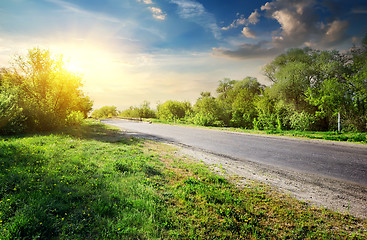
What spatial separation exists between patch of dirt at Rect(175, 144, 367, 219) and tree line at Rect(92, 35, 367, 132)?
583 inches

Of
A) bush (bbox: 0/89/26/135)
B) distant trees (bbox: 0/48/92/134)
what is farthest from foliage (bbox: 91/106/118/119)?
bush (bbox: 0/89/26/135)

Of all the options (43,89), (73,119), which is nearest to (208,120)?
(73,119)

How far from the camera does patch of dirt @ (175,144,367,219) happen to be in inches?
164

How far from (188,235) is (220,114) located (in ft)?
87.4

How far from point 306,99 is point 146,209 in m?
22.4

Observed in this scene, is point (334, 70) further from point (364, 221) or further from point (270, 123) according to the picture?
point (364, 221)

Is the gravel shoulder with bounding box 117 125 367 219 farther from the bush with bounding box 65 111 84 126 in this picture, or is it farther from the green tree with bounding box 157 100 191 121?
the green tree with bounding box 157 100 191 121

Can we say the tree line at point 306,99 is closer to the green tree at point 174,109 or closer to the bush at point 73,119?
the green tree at point 174,109

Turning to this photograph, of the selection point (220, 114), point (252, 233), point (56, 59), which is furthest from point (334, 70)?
point (56, 59)

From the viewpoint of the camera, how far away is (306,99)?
66.5 ft

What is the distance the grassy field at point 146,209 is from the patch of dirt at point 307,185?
1.41 ft

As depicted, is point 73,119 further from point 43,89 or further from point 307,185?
point 307,185

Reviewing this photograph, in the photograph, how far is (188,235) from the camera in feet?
9.76

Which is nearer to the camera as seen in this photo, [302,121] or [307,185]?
[307,185]
